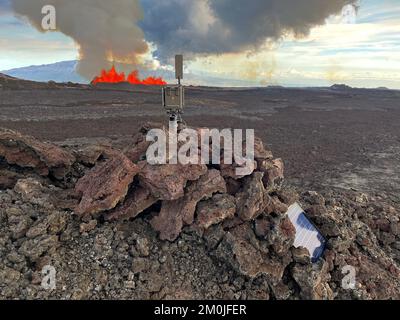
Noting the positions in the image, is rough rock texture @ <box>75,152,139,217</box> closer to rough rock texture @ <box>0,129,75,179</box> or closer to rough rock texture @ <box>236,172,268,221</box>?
rough rock texture @ <box>0,129,75,179</box>

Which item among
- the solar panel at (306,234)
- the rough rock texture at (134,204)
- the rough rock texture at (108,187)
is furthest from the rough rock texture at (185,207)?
Answer: the solar panel at (306,234)

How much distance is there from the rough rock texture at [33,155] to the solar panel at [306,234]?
7567 millimetres

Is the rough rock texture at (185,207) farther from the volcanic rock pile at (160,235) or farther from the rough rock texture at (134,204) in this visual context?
the rough rock texture at (134,204)

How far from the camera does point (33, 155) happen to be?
39.1 ft

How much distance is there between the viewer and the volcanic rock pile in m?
9.32

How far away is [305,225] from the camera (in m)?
11.6

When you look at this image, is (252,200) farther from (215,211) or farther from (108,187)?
(108,187)

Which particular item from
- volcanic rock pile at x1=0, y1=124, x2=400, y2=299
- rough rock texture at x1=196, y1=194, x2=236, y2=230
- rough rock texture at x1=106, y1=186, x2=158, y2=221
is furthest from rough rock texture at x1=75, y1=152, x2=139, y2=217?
rough rock texture at x1=196, y1=194, x2=236, y2=230

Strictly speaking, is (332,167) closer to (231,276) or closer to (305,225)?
(305,225)

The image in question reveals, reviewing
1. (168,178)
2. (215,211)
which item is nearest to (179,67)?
(168,178)

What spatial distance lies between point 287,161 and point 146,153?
21.1 meters

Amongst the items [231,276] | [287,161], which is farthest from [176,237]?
[287,161]

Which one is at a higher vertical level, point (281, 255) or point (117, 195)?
point (117, 195)

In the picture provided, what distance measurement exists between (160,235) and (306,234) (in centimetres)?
446
